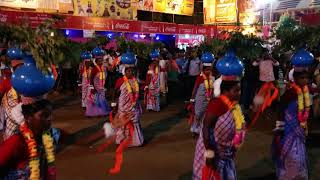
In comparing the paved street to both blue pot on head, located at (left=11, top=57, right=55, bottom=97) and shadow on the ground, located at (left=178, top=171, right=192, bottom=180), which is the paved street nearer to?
shadow on the ground, located at (left=178, top=171, right=192, bottom=180)

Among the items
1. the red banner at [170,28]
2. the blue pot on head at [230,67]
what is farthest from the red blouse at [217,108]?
the red banner at [170,28]

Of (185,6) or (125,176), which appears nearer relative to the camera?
(125,176)

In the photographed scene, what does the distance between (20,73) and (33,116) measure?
0.58 meters

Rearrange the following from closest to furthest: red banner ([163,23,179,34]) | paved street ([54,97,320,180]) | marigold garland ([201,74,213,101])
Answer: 1. paved street ([54,97,320,180])
2. marigold garland ([201,74,213,101])
3. red banner ([163,23,179,34])

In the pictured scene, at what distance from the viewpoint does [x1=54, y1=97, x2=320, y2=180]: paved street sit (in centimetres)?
727

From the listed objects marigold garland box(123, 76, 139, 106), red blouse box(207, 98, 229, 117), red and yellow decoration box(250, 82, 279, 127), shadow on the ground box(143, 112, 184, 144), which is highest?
red blouse box(207, 98, 229, 117)

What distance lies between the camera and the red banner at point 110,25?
18641 millimetres

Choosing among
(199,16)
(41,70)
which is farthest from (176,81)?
(199,16)

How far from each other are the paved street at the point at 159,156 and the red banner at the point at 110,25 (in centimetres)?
832

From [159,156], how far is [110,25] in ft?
51.5

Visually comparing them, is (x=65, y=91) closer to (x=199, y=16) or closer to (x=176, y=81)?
(x=176, y=81)

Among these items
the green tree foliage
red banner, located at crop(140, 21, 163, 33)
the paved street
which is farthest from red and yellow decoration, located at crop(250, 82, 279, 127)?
red banner, located at crop(140, 21, 163, 33)

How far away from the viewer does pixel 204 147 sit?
202 inches

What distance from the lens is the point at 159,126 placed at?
11555 mm
